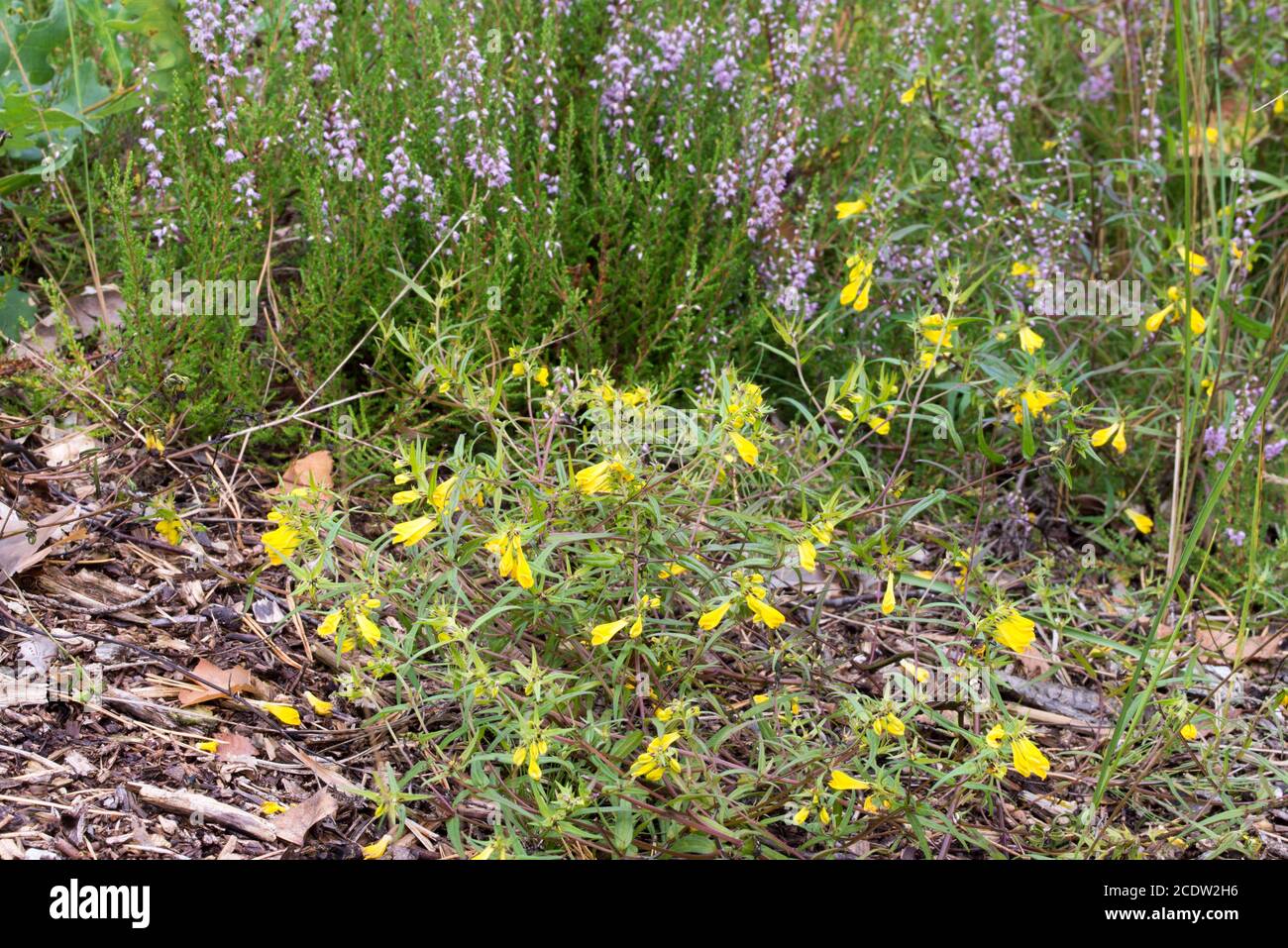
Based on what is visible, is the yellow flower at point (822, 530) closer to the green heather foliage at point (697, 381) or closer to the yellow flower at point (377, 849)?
the green heather foliage at point (697, 381)

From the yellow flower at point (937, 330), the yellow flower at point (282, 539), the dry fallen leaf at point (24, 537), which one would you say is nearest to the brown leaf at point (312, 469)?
the dry fallen leaf at point (24, 537)

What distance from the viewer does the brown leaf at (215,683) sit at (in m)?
2.36

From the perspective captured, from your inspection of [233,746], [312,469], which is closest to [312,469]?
[312,469]

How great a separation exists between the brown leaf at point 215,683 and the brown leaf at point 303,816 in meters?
0.29

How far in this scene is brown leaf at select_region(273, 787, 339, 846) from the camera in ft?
7.07

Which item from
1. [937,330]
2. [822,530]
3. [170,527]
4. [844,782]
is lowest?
[844,782]

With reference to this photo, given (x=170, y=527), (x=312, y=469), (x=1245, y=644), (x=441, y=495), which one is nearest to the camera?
(x=441, y=495)

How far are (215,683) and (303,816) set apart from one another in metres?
0.37

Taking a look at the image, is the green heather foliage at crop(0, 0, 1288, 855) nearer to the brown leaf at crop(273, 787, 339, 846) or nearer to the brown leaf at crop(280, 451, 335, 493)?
the brown leaf at crop(280, 451, 335, 493)

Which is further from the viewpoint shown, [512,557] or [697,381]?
[697,381]

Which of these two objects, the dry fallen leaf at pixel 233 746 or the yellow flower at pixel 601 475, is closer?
the yellow flower at pixel 601 475

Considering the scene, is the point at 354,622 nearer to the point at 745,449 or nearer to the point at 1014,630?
the point at 745,449

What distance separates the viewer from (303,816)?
7.21ft

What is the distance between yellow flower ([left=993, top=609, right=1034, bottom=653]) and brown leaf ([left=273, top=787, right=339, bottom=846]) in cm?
122
